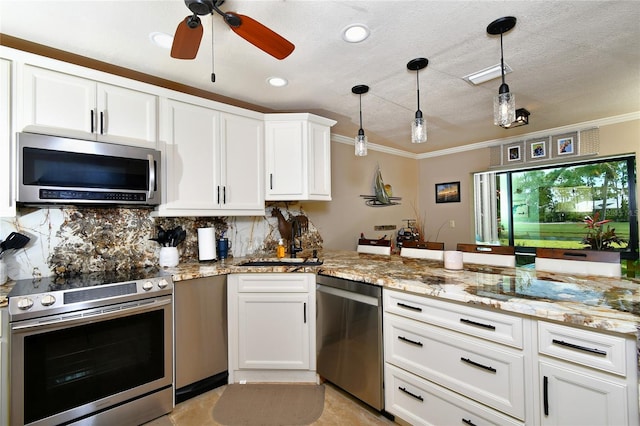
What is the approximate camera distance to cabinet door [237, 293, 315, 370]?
2.24 m

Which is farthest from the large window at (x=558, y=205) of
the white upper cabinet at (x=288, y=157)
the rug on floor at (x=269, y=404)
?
the rug on floor at (x=269, y=404)

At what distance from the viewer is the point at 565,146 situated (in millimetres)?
3609

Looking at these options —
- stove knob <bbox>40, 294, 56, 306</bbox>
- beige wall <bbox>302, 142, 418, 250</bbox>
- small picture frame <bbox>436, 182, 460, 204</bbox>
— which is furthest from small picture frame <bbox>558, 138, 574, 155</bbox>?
stove knob <bbox>40, 294, 56, 306</bbox>

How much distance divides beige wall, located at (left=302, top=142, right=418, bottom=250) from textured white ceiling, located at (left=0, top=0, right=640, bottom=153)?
1072mm

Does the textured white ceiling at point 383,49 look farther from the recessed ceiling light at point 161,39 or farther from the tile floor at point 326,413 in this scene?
the tile floor at point 326,413

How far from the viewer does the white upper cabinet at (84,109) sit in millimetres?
1720

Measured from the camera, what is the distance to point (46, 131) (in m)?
1.75

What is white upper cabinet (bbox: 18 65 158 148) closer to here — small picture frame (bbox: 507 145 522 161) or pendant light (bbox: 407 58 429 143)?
pendant light (bbox: 407 58 429 143)

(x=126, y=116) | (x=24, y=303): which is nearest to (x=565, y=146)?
(x=126, y=116)

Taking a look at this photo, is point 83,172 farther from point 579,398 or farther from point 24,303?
point 579,398

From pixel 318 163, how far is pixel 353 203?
131 centimetres

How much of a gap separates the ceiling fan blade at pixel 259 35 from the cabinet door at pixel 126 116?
46.8 inches

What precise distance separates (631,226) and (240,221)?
4.38 meters

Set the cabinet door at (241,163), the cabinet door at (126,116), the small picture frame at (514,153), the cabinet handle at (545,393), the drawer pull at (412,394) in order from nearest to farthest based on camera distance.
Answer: the cabinet handle at (545,393) → the drawer pull at (412,394) → the cabinet door at (126,116) → the cabinet door at (241,163) → the small picture frame at (514,153)
